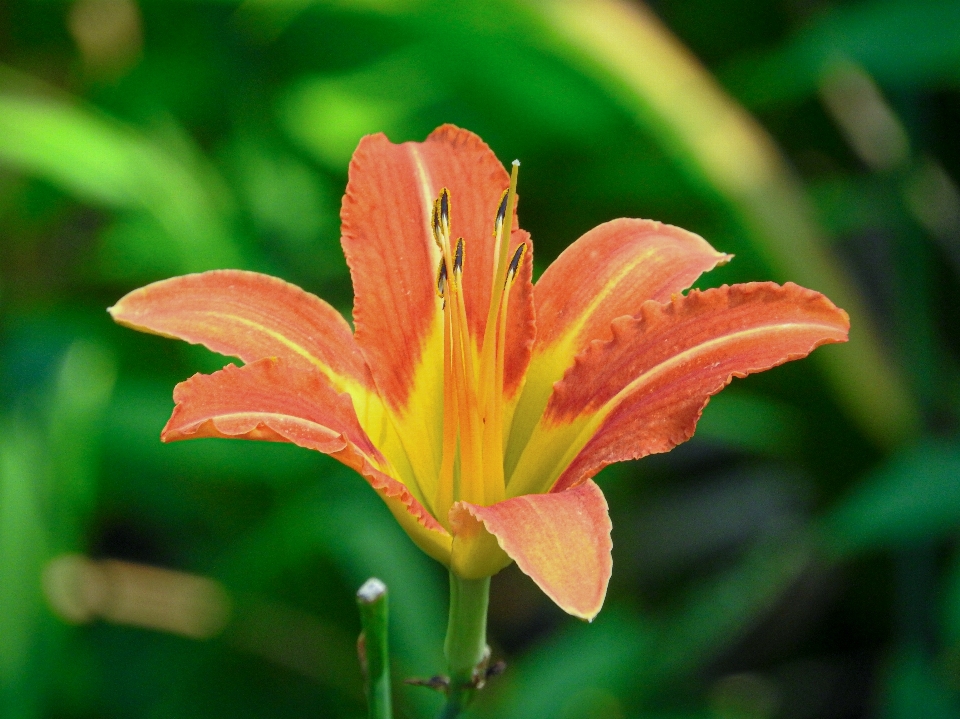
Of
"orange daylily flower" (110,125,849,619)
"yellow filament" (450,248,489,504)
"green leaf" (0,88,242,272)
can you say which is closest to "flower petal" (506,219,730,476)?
"orange daylily flower" (110,125,849,619)

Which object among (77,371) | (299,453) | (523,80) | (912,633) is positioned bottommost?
(912,633)

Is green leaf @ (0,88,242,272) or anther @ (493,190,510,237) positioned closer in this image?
anther @ (493,190,510,237)

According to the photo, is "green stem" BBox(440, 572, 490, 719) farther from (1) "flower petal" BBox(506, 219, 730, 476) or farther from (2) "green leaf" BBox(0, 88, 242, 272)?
(2) "green leaf" BBox(0, 88, 242, 272)

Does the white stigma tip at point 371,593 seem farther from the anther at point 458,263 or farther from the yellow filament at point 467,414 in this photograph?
the anther at point 458,263

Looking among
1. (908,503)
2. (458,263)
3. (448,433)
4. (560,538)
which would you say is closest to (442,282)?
(458,263)

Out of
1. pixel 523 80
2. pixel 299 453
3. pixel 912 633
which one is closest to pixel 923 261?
pixel 912 633

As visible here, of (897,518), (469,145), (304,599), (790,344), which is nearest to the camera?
(790,344)

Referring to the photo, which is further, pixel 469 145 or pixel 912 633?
pixel 912 633

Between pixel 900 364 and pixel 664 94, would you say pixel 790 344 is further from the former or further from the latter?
pixel 900 364
